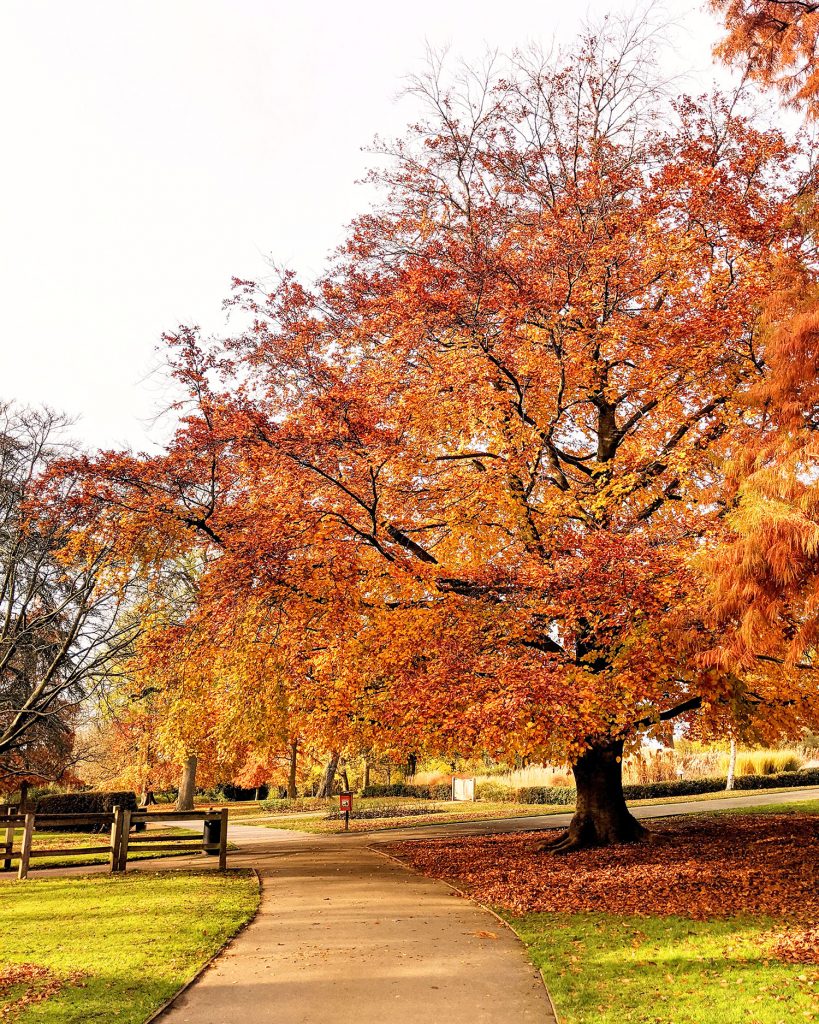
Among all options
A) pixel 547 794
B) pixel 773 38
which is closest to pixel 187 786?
pixel 547 794

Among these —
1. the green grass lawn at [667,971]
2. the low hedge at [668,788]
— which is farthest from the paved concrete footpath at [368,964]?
the low hedge at [668,788]

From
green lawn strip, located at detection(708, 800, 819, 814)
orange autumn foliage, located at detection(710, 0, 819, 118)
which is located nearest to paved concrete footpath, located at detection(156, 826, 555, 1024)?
orange autumn foliage, located at detection(710, 0, 819, 118)

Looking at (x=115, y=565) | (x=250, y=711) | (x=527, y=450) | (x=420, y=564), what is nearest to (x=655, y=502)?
(x=527, y=450)

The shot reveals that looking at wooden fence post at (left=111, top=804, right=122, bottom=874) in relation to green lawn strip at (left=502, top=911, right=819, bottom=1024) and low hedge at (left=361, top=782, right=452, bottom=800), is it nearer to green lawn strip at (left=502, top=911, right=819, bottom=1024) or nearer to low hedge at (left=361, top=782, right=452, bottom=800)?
green lawn strip at (left=502, top=911, right=819, bottom=1024)

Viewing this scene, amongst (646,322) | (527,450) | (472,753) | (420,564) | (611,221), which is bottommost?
(472,753)

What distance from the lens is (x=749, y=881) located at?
9.96 meters

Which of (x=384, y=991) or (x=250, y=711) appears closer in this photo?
(x=384, y=991)

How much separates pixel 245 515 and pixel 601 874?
Answer: 754 cm

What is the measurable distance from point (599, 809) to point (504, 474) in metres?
6.10

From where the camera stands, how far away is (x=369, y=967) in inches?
271

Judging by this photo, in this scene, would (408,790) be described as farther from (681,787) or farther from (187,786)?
(681,787)

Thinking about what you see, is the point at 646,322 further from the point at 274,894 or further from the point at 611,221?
the point at 274,894

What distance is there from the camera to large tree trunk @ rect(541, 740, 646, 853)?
1397 cm

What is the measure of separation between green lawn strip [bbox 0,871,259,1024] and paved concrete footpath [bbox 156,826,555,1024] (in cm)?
32
